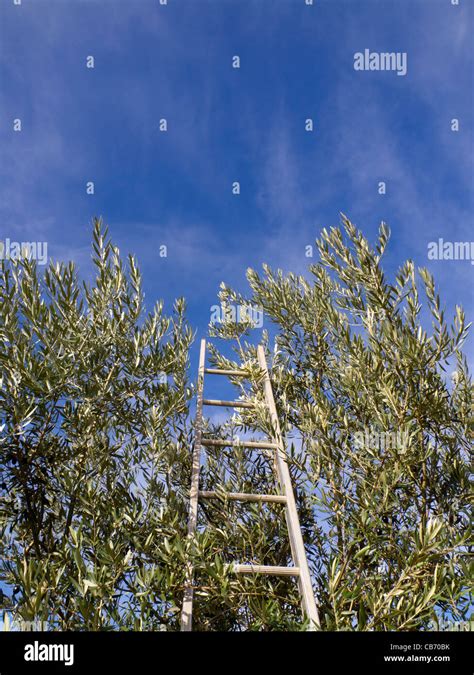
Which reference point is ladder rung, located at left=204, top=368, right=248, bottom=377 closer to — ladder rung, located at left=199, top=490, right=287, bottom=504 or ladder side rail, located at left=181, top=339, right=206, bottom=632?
ladder side rail, located at left=181, top=339, right=206, bottom=632

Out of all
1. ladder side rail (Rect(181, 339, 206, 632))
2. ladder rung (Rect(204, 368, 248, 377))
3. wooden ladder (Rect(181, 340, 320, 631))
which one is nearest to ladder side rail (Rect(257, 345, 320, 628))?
wooden ladder (Rect(181, 340, 320, 631))

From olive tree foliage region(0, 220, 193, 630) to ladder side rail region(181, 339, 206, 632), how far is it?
10 centimetres

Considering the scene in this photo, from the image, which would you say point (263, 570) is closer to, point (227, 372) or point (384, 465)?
point (384, 465)

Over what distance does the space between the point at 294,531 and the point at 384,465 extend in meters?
0.84

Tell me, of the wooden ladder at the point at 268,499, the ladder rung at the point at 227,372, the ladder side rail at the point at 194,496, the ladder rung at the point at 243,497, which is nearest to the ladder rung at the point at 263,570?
the wooden ladder at the point at 268,499

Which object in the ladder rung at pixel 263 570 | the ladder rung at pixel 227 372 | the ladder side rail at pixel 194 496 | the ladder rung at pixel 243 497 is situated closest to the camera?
the ladder side rail at pixel 194 496

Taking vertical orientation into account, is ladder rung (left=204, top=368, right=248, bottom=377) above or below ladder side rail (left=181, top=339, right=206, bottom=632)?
above

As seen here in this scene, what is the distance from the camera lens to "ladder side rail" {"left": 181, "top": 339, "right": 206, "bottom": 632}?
2798 millimetres

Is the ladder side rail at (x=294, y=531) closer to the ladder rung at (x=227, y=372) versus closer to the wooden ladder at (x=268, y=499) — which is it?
the wooden ladder at (x=268, y=499)

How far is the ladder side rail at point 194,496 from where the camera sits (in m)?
2.80

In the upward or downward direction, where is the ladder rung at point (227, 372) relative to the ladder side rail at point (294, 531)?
upward

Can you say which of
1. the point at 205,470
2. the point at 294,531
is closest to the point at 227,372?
the point at 205,470

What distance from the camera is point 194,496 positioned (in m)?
3.53
